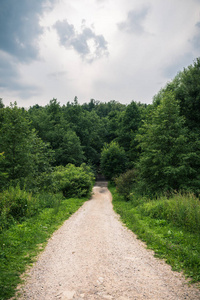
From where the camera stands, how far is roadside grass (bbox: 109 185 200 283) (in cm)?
531

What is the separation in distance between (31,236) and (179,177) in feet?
41.9

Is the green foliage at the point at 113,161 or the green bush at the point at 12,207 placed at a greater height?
the green foliage at the point at 113,161

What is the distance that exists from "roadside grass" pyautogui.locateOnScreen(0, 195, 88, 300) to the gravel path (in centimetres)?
32

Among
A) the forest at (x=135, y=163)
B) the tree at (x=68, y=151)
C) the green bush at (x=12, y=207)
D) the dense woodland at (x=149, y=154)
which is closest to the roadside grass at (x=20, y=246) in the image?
the green bush at (x=12, y=207)

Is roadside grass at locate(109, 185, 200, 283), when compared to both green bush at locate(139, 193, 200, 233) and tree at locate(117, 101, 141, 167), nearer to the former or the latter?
green bush at locate(139, 193, 200, 233)

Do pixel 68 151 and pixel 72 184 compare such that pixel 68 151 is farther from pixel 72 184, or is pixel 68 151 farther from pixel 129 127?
pixel 72 184

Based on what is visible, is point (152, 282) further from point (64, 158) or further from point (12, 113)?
point (64, 158)

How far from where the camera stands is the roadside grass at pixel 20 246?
176 inches

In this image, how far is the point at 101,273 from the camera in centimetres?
487

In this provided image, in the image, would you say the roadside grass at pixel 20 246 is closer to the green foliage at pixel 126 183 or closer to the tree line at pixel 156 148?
the tree line at pixel 156 148

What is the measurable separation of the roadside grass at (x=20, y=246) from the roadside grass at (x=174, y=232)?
159 inches

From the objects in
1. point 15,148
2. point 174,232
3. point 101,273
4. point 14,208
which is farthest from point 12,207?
point 174,232

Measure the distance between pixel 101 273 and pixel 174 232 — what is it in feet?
13.3

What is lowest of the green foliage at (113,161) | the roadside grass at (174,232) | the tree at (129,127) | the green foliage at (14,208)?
the roadside grass at (174,232)
